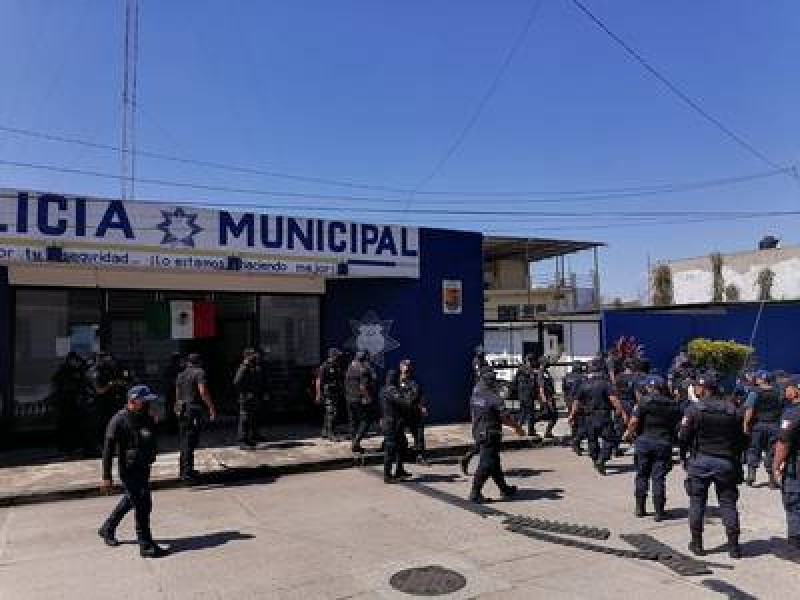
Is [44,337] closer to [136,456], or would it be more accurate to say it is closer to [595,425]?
[136,456]

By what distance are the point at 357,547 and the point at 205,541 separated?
1.62m

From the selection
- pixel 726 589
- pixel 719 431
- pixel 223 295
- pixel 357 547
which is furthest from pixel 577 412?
pixel 223 295

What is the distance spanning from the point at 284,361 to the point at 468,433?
418cm

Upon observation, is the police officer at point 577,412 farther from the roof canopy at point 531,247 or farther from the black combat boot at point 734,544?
the roof canopy at point 531,247

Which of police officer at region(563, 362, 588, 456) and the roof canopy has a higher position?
the roof canopy

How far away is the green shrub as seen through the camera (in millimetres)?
20312

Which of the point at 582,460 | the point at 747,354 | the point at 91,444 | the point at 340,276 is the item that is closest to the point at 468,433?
the point at 582,460

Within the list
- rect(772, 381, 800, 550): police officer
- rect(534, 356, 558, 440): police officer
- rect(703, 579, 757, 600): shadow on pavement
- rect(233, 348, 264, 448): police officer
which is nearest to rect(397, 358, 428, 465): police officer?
rect(233, 348, 264, 448): police officer

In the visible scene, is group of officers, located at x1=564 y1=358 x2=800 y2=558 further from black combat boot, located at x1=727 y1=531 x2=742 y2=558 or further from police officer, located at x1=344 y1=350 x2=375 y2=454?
police officer, located at x1=344 y1=350 x2=375 y2=454

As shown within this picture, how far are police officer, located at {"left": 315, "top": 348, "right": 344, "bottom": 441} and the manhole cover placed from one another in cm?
709

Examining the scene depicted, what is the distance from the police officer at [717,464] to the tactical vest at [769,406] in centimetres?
341

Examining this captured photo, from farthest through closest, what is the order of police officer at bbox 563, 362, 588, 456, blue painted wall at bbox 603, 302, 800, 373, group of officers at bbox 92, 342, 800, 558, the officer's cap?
blue painted wall at bbox 603, 302, 800, 373, police officer at bbox 563, 362, 588, 456, the officer's cap, group of officers at bbox 92, 342, 800, 558

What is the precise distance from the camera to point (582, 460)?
12.7 metres

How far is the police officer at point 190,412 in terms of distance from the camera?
35.7ft
